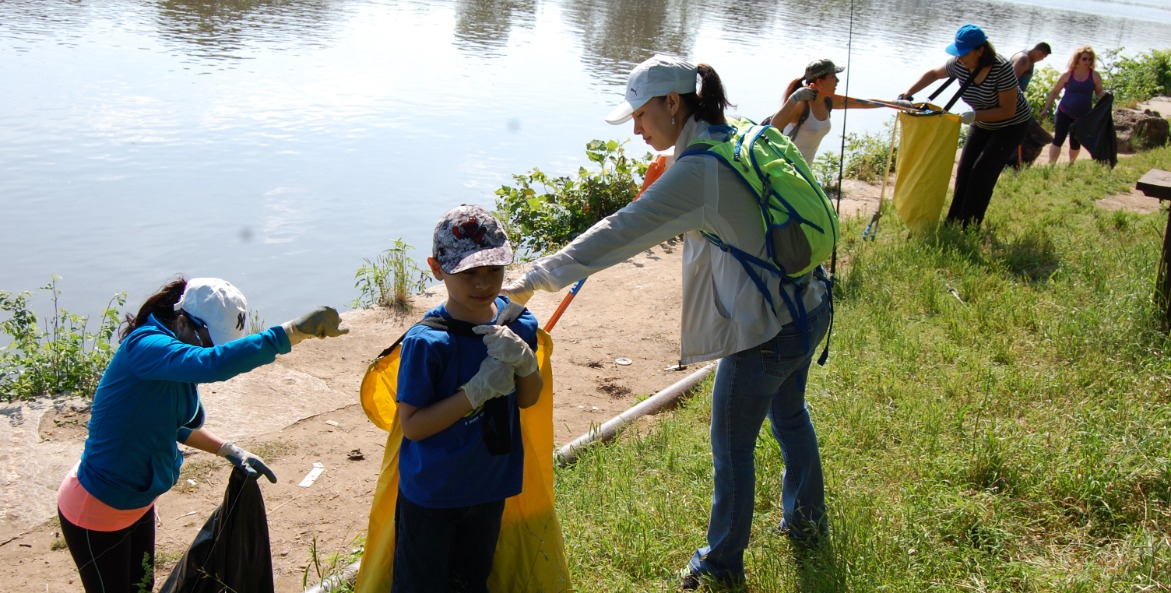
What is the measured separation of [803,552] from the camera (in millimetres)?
3402

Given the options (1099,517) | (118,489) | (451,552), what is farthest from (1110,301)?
(118,489)

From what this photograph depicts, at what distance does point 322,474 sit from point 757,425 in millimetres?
2826

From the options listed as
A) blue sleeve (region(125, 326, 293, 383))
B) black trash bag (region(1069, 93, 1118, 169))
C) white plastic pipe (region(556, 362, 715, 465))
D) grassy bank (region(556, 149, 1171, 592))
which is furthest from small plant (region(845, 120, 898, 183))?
blue sleeve (region(125, 326, 293, 383))

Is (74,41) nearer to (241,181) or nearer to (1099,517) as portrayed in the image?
(241,181)

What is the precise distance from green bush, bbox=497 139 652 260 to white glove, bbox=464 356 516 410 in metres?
7.03

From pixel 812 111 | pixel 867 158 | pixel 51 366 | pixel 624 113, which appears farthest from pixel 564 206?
pixel 624 113

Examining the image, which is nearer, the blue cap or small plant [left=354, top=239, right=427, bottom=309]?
the blue cap

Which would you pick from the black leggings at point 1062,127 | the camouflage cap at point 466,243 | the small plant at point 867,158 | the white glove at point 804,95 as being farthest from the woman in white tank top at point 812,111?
the black leggings at point 1062,127

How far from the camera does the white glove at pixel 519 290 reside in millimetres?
2777

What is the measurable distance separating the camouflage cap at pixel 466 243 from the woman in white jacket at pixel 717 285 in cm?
20

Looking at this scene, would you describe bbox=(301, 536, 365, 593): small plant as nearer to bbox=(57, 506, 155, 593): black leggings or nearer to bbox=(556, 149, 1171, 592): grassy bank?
bbox=(57, 506, 155, 593): black leggings

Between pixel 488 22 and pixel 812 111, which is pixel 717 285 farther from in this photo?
pixel 488 22

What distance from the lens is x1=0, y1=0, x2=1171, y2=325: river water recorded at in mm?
9031

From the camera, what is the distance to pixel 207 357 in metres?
2.77
